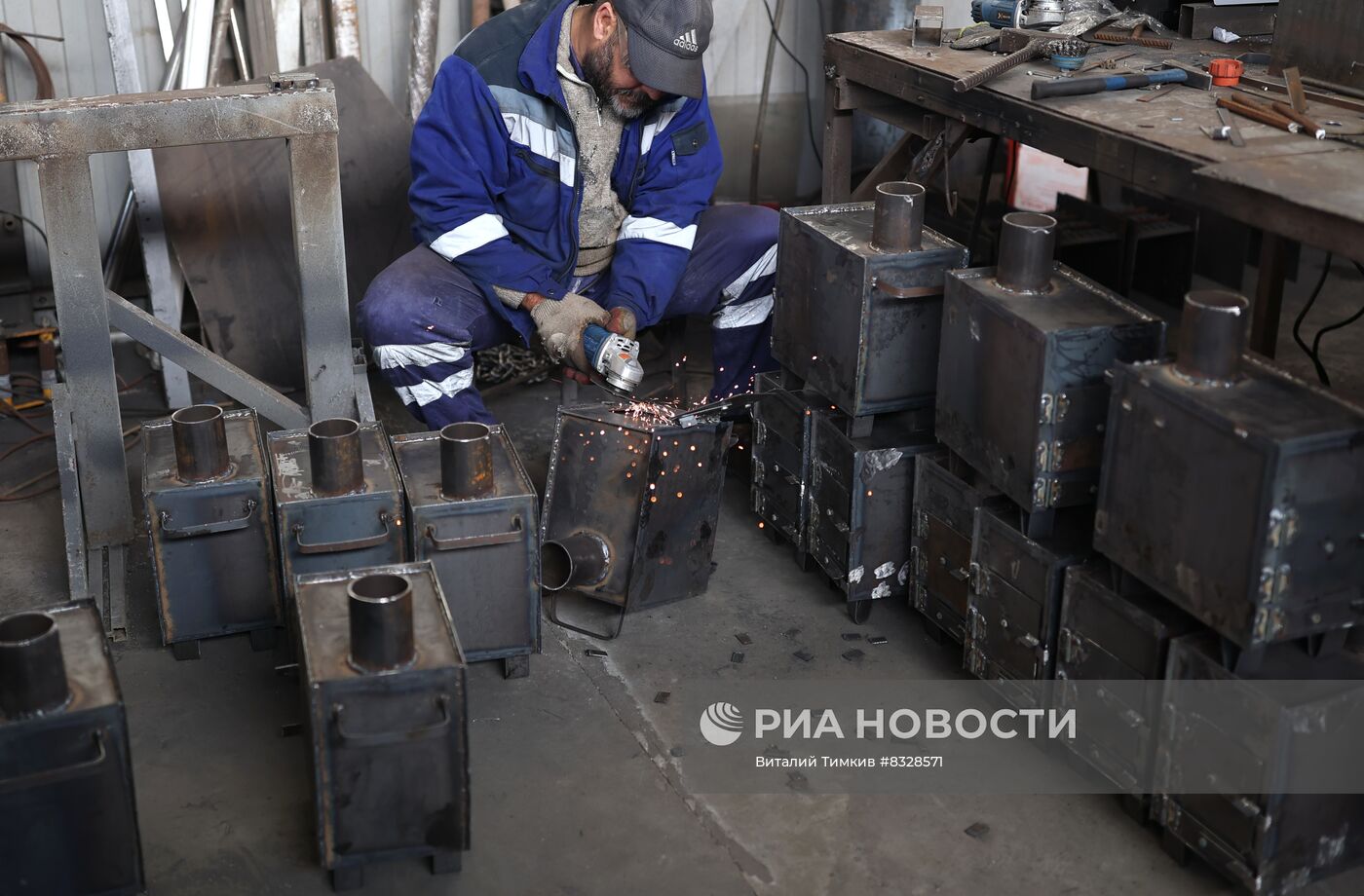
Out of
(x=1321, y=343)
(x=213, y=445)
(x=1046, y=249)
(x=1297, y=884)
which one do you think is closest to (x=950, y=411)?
(x=1046, y=249)

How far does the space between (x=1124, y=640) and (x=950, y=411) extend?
0.61 meters

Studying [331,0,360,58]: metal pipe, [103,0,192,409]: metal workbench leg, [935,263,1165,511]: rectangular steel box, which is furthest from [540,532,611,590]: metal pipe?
[331,0,360,58]: metal pipe

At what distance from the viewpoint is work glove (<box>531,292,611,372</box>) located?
3.44 m

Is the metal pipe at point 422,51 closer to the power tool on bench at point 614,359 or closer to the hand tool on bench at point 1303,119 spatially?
the power tool on bench at point 614,359

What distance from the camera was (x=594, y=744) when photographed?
2705 mm

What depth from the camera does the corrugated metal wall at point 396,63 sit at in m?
4.14

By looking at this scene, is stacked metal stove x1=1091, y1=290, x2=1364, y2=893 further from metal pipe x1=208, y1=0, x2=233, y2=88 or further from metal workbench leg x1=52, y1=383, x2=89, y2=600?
metal pipe x1=208, y1=0, x2=233, y2=88

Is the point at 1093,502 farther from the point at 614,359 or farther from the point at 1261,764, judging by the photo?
the point at 614,359

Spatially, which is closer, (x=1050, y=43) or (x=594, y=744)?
(x=594, y=744)

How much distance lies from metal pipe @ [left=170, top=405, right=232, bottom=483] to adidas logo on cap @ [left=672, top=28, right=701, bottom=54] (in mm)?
Result: 1377

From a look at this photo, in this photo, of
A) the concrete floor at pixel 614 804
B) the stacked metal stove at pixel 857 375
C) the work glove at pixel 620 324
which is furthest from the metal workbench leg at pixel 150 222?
the stacked metal stove at pixel 857 375

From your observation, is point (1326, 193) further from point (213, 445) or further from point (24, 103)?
point (24, 103)

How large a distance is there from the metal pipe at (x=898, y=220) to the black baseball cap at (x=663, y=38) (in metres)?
0.72

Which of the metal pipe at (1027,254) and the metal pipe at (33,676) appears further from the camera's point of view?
the metal pipe at (1027,254)
